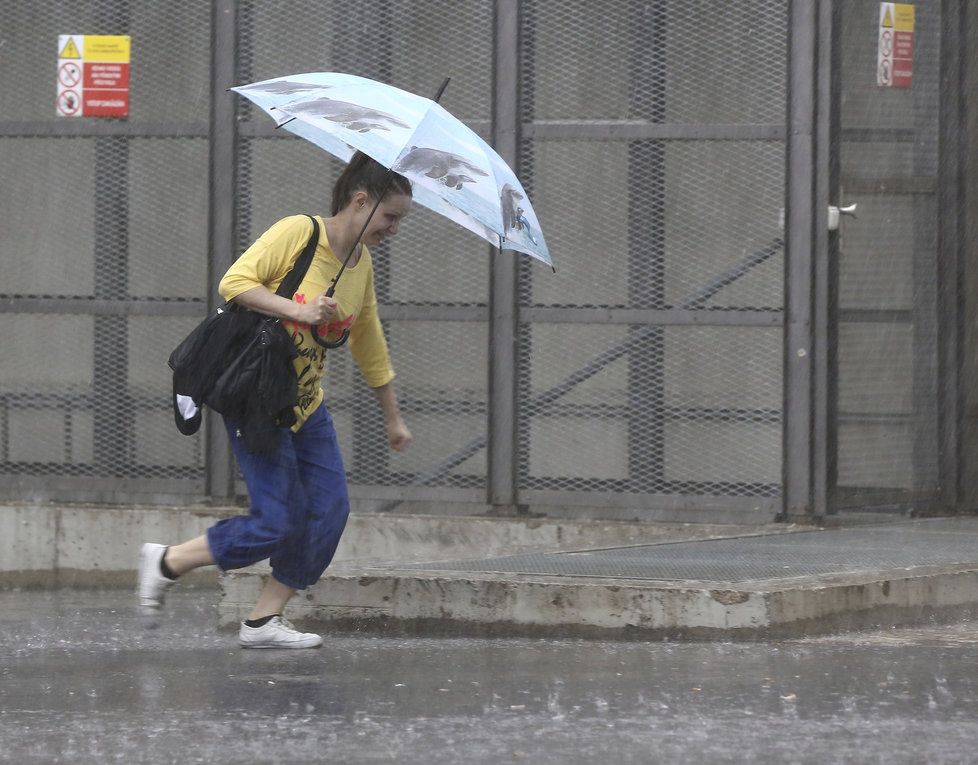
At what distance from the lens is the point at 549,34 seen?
9242mm

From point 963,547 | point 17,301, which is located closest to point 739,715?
point 963,547

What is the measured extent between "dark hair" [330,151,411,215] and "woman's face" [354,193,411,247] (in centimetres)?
2

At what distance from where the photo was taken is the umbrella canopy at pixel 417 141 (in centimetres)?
575

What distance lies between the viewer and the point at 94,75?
9648mm

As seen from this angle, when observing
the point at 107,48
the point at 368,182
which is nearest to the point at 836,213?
the point at 368,182

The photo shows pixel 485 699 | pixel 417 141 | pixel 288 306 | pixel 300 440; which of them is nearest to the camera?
pixel 485 699

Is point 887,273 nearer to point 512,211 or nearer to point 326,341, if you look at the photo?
point 512,211

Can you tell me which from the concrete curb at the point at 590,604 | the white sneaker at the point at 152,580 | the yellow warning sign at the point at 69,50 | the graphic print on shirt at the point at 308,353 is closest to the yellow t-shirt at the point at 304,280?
the graphic print on shirt at the point at 308,353

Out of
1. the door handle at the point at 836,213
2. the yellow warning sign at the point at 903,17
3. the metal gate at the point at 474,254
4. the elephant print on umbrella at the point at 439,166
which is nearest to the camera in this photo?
the elephant print on umbrella at the point at 439,166

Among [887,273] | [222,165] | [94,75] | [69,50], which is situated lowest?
[887,273]

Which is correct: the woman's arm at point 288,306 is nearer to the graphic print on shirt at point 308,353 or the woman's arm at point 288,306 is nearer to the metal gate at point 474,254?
the graphic print on shirt at point 308,353

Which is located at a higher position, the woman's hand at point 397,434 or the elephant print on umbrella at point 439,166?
the elephant print on umbrella at point 439,166

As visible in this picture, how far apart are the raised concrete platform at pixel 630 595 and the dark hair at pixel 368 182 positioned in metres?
1.49

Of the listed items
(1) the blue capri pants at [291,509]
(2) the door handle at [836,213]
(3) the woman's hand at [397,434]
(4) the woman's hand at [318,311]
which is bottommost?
(1) the blue capri pants at [291,509]
